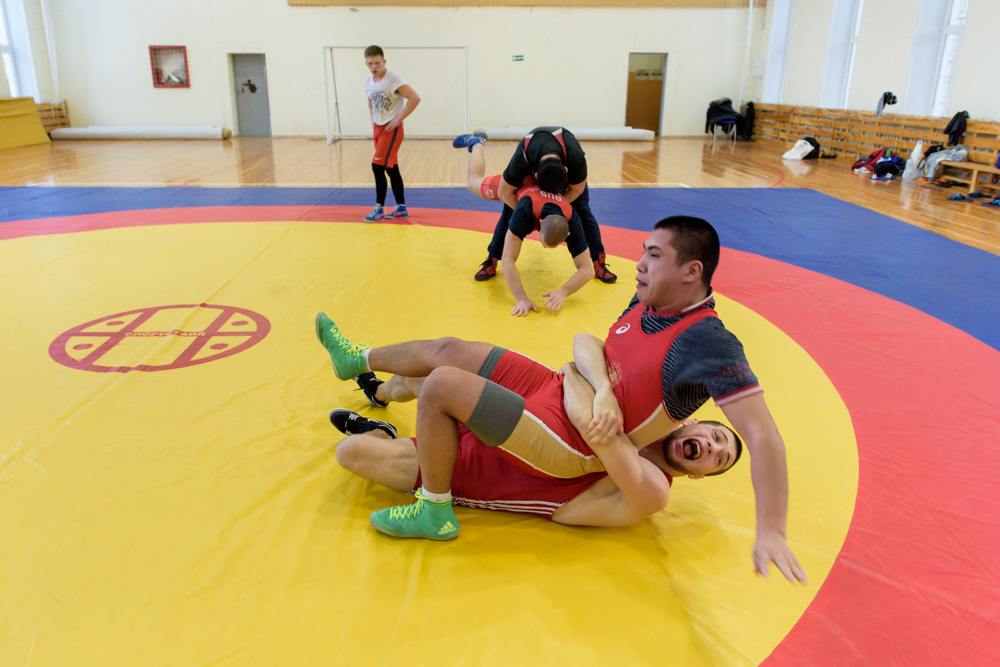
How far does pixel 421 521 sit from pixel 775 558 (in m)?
0.98

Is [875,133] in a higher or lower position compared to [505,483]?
higher

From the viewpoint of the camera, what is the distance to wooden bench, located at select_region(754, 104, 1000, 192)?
27.2 ft

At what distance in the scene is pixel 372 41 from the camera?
14.5 m

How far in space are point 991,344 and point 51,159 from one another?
1210cm

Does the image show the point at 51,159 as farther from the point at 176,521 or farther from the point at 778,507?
the point at 778,507

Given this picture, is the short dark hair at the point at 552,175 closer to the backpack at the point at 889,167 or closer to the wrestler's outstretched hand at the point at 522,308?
the wrestler's outstretched hand at the point at 522,308

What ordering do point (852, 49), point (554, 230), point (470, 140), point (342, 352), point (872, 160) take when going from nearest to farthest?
point (342, 352), point (554, 230), point (470, 140), point (872, 160), point (852, 49)

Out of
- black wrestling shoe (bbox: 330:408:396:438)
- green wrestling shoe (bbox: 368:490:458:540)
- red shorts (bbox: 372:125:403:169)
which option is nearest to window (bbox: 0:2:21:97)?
red shorts (bbox: 372:125:403:169)

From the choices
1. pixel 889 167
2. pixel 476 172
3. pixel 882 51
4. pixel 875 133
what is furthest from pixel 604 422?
pixel 882 51

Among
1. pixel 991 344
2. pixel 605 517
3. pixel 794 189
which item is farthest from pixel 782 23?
pixel 605 517

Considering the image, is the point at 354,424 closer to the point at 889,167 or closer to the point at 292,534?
the point at 292,534

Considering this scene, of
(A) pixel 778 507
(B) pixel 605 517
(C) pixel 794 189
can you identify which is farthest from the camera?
(C) pixel 794 189

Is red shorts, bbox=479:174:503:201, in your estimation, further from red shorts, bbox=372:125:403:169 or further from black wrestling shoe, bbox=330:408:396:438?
black wrestling shoe, bbox=330:408:396:438

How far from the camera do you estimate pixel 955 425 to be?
104 inches
